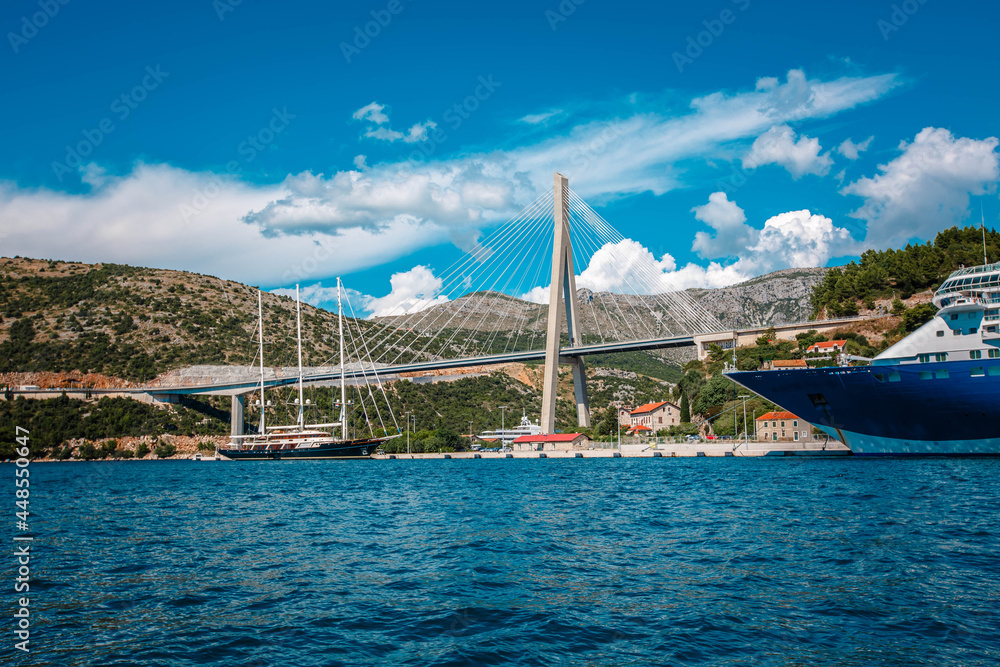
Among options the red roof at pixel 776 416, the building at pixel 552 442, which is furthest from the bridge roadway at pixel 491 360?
the red roof at pixel 776 416

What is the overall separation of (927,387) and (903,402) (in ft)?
4.42

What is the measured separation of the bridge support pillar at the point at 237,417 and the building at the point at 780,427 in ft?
150

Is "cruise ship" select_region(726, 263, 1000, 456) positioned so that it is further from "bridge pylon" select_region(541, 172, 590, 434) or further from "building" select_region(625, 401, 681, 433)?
"building" select_region(625, 401, 681, 433)

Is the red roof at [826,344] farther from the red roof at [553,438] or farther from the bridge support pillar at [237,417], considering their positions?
the bridge support pillar at [237,417]

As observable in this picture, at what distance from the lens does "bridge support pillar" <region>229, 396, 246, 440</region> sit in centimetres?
6706

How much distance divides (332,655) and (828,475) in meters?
23.2

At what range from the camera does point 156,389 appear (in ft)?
209

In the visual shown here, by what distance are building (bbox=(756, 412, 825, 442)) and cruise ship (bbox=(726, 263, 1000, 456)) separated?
14707 mm

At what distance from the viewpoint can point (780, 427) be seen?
53.0m

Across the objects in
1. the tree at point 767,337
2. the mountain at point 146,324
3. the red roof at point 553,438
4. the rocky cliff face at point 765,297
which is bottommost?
the red roof at point 553,438

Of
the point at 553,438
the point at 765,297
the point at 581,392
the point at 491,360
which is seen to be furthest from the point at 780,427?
the point at 765,297

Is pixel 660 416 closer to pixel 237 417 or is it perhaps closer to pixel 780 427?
pixel 780 427

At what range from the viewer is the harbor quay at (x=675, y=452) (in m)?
42.7

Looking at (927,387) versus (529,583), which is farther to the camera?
(927,387)
